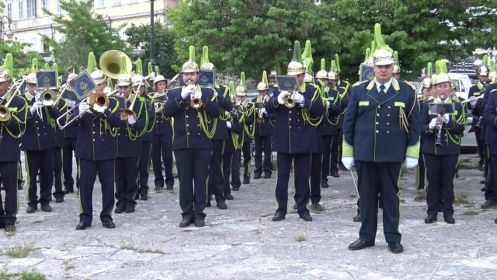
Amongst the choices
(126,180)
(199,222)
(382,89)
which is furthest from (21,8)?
(382,89)

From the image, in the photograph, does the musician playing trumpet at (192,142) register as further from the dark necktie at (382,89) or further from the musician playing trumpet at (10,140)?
the dark necktie at (382,89)

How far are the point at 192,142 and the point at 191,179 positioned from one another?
0.52 metres

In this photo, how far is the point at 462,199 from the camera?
1102cm

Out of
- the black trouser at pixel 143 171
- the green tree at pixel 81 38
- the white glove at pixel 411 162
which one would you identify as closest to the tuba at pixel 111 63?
the black trouser at pixel 143 171

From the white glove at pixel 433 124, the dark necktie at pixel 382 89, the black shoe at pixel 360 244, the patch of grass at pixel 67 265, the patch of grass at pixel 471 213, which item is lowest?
the patch of grass at pixel 67 265

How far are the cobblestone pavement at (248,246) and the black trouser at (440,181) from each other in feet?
0.82

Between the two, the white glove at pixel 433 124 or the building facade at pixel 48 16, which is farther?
the building facade at pixel 48 16

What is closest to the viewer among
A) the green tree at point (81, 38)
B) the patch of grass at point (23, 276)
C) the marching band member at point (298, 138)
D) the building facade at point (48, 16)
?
the patch of grass at point (23, 276)

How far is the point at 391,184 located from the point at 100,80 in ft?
13.7

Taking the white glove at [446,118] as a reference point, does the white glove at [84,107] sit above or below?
above

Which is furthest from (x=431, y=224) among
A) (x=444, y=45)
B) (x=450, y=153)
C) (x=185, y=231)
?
(x=444, y=45)

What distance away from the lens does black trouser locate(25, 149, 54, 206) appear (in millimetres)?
10445

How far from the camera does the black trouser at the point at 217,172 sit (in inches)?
420

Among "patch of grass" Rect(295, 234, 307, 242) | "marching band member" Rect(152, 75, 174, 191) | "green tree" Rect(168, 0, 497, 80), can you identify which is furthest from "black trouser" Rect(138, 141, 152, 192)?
"green tree" Rect(168, 0, 497, 80)
